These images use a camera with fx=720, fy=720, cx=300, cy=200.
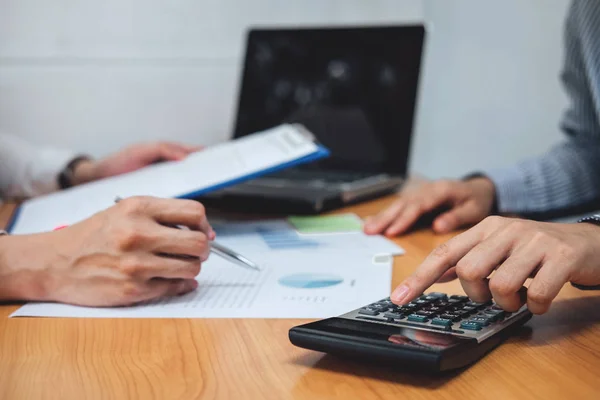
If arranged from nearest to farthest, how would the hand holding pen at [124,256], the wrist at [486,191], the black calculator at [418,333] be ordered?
the black calculator at [418,333], the hand holding pen at [124,256], the wrist at [486,191]

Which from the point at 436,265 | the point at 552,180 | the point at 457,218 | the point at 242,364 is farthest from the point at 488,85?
the point at 242,364

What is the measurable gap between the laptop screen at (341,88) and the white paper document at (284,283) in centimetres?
42

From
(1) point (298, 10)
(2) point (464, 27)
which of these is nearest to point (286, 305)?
(1) point (298, 10)

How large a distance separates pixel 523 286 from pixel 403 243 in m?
0.35

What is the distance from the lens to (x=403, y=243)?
0.91 metres

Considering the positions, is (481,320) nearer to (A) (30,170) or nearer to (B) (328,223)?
(B) (328,223)

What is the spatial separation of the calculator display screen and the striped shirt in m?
0.63

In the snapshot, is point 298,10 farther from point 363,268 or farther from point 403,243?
point 363,268

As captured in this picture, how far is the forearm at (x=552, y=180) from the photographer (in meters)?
1.11

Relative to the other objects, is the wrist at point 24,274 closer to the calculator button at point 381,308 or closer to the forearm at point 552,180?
the calculator button at point 381,308

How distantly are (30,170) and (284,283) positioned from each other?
2.68 feet

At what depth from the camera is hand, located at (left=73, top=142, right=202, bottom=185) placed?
1.25m

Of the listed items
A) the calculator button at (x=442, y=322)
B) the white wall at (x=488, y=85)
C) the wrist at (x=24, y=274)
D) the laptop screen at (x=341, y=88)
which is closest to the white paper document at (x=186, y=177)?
the wrist at (x=24, y=274)

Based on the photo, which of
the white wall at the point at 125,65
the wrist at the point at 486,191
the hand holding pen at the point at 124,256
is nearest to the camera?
the hand holding pen at the point at 124,256
